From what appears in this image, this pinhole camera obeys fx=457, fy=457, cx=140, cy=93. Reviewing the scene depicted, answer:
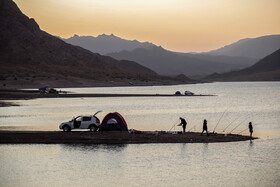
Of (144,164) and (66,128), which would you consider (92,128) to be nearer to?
(66,128)

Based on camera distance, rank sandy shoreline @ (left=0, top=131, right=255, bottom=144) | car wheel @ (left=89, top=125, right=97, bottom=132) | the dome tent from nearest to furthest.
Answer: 1. sandy shoreline @ (left=0, top=131, right=255, bottom=144)
2. the dome tent
3. car wheel @ (left=89, top=125, right=97, bottom=132)

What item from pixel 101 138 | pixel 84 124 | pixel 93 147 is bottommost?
pixel 93 147

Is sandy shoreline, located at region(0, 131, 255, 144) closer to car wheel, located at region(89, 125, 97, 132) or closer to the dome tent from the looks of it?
the dome tent

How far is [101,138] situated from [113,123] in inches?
115

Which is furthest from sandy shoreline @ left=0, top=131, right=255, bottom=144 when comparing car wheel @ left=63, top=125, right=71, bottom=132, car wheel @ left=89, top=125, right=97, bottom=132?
car wheel @ left=89, top=125, right=97, bottom=132

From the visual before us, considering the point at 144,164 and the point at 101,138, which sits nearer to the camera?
the point at 144,164

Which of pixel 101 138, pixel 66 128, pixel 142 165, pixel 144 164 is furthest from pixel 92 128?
pixel 142 165

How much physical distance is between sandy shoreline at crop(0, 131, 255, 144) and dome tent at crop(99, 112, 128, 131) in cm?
120

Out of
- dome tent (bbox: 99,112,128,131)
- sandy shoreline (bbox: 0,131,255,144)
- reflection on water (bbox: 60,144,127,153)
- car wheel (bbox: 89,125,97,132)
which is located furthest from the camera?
car wheel (bbox: 89,125,97,132)

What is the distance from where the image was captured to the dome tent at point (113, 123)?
135ft

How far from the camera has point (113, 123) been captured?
41.4 metres

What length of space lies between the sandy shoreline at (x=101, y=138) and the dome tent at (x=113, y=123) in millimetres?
1203

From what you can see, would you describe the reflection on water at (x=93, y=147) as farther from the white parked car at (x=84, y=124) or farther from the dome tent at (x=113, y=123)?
the white parked car at (x=84, y=124)

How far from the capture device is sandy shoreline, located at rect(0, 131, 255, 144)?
3838cm
